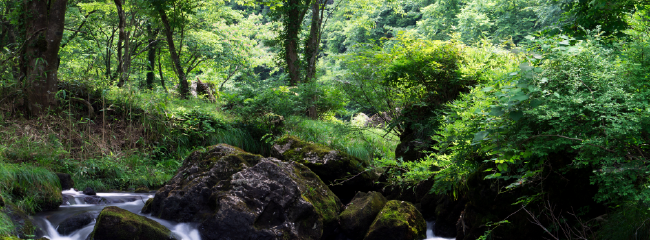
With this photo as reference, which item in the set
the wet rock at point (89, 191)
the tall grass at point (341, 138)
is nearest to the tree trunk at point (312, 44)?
the tall grass at point (341, 138)

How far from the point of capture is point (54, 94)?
28.5 feet

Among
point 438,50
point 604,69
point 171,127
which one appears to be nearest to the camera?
point 604,69

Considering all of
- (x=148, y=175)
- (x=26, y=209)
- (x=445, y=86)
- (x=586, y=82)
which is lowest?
(x=148, y=175)

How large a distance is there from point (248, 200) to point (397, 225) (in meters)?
2.04

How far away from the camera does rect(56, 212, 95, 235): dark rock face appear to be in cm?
511

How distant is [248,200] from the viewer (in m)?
5.05

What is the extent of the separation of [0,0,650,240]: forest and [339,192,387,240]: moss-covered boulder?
0.02 metres

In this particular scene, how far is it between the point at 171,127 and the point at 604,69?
941 cm

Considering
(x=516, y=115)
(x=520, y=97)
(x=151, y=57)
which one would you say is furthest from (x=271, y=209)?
(x=151, y=57)

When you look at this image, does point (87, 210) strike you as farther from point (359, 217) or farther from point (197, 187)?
point (359, 217)

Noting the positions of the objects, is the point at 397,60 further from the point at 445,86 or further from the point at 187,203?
the point at 187,203

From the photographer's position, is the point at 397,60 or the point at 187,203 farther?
the point at 397,60

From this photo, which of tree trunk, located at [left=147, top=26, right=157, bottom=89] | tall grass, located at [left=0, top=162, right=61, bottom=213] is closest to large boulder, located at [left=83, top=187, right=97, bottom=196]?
tall grass, located at [left=0, top=162, right=61, bottom=213]

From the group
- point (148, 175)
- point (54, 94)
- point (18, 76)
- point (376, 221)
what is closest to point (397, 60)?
point (376, 221)
